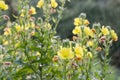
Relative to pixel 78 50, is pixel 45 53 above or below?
above

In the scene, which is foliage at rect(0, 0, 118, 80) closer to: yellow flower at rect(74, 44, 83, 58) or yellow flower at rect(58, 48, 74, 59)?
yellow flower at rect(74, 44, 83, 58)

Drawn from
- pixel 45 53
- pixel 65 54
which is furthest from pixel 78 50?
pixel 45 53

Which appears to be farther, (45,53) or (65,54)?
(45,53)

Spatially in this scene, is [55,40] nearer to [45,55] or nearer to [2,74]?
[45,55]

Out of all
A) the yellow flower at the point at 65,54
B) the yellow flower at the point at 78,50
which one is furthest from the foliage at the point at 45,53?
the yellow flower at the point at 65,54

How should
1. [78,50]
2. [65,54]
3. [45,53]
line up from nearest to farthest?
1. [65,54]
2. [78,50]
3. [45,53]

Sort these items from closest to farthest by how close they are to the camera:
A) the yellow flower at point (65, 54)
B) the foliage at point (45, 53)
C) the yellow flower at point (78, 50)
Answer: the yellow flower at point (65, 54), the yellow flower at point (78, 50), the foliage at point (45, 53)

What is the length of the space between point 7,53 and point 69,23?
17.3 ft

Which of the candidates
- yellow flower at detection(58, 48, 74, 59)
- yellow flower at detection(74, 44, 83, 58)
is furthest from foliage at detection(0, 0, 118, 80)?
yellow flower at detection(58, 48, 74, 59)

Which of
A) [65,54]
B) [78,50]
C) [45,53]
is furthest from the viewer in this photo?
[45,53]

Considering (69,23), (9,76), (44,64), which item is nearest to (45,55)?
(44,64)

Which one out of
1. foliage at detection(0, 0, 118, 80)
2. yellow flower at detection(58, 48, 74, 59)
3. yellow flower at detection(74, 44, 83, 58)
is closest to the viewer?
yellow flower at detection(58, 48, 74, 59)

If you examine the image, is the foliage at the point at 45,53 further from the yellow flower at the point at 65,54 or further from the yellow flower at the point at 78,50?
the yellow flower at the point at 65,54

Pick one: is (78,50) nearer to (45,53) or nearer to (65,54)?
(65,54)
